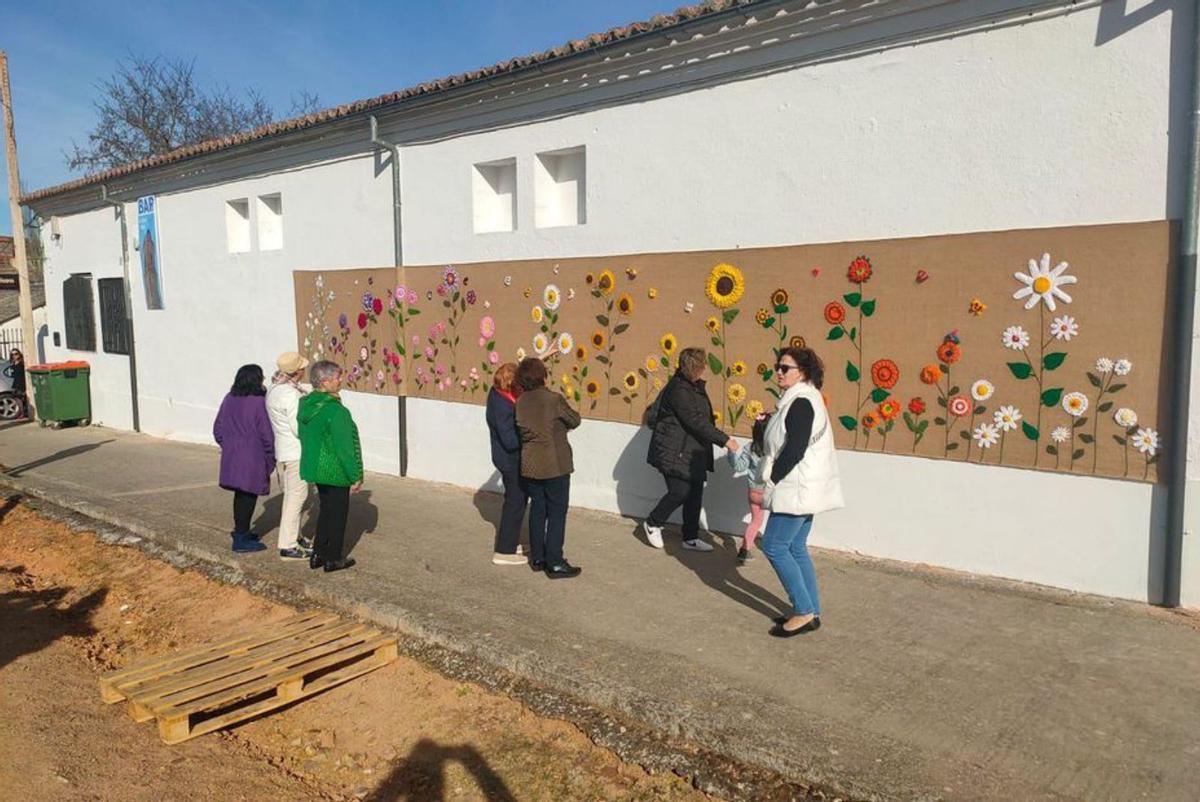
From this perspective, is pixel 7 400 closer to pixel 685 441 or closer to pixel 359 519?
pixel 359 519

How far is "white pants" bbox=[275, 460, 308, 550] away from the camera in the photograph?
20.6 ft

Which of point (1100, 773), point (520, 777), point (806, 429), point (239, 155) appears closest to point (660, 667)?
point (520, 777)

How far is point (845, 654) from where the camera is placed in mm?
4504

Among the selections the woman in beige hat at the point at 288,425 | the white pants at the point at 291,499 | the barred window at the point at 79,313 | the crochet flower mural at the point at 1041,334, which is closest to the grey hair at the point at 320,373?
the woman in beige hat at the point at 288,425

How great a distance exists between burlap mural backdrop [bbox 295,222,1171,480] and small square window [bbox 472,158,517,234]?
56cm

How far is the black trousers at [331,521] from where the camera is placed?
600cm

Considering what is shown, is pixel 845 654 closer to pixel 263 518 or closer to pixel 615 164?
pixel 615 164

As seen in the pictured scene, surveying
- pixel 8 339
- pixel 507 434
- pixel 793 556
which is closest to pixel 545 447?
pixel 507 434

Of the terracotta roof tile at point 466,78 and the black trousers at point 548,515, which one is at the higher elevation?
the terracotta roof tile at point 466,78

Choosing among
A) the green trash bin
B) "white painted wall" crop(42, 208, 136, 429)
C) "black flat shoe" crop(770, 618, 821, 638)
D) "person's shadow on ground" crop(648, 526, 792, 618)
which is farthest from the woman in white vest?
the green trash bin

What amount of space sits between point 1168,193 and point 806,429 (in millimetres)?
2742

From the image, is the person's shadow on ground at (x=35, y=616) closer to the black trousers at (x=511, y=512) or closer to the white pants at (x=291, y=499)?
the white pants at (x=291, y=499)

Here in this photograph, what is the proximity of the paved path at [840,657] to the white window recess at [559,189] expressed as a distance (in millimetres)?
3037

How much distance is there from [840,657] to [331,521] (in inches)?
147
